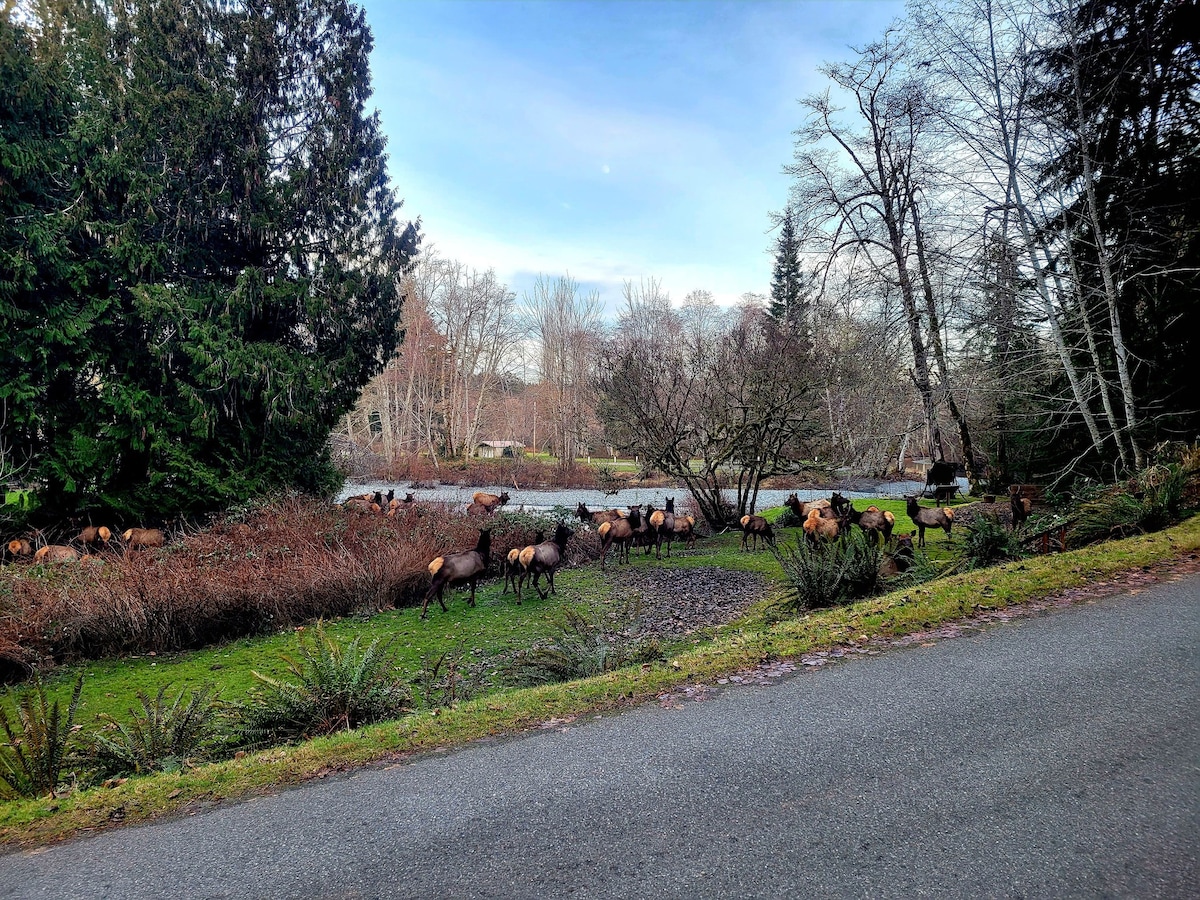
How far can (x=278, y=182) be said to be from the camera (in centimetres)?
1570

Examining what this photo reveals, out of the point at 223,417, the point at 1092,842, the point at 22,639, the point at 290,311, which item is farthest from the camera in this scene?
the point at 290,311

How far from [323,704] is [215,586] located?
5582mm

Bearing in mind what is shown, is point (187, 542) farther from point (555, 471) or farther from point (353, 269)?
point (555, 471)

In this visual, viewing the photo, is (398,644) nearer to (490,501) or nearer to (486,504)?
(486,504)

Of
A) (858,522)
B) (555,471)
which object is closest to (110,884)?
(858,522)

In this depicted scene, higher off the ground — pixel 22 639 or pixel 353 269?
pixel 353 269

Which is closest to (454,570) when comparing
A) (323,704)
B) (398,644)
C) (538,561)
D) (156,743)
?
(538,561)

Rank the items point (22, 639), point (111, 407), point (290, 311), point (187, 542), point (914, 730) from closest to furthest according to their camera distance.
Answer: point (914, 730), point (22, 639), point (187, 542), point (111, 407), point (290, 311)

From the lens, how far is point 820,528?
39.0 feet

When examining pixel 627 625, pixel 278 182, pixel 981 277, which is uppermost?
pixel 278 182

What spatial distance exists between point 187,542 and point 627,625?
8756mm

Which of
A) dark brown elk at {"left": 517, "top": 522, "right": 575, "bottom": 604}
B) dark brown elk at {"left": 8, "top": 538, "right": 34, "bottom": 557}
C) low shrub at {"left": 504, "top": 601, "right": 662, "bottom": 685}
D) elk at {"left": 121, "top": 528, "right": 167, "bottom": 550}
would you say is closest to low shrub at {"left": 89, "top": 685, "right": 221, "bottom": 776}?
low shrub at {"left": 504, "top": 601, "right": 662, "bottom": 685}

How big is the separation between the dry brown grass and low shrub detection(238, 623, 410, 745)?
13.9 ft

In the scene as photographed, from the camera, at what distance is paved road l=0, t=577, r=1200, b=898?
2584mm
